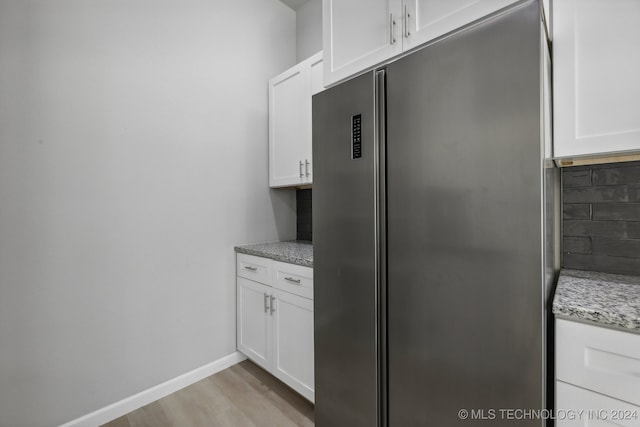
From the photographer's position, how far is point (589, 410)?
0.84 metres

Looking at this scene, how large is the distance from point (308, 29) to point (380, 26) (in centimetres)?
159

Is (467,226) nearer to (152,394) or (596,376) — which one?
(596,376)

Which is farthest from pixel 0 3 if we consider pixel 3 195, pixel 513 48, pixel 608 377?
pixel 608 377

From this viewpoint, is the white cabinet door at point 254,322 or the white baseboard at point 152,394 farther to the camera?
the white cabinet door at point 254,322

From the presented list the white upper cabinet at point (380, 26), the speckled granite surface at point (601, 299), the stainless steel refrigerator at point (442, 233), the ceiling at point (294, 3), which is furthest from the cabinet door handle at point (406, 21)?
the ceiling at point (294, 3)

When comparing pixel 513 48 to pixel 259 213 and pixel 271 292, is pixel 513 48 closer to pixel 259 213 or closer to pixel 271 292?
pixel 271 292

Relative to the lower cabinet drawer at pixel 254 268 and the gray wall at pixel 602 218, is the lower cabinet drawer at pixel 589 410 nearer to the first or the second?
the gray wall at pixel 602 218

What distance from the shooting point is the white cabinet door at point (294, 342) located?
1.73 m

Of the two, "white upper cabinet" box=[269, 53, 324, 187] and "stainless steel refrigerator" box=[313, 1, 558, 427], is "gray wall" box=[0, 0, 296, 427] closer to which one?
"white upper cabinet" box=[269, 53, 324, 187]

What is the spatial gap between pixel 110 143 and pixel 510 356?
215 centimetres

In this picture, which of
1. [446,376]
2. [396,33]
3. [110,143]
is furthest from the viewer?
[110,143]

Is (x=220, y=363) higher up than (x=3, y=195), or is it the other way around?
(x=3, y=195)

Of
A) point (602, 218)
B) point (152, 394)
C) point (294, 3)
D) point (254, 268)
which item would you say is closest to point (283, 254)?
point (254, 268)

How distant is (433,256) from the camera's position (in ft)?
3.39
